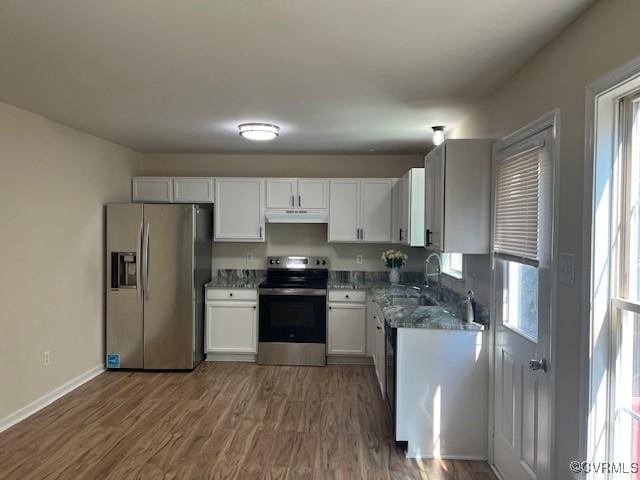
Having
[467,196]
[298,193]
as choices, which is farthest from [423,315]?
[298,193]

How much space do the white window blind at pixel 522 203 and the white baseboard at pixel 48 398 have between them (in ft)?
12.3

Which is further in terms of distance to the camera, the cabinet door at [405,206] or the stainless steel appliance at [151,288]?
the stainless steel appliance at [151,288]

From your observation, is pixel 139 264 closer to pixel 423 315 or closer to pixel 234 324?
pixel 234 324

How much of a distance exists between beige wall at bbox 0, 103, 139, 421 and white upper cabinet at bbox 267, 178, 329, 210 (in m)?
1.78

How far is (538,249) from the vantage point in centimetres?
210

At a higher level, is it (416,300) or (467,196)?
(467,196)

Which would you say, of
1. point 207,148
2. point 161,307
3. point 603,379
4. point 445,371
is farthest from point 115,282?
point 603,379

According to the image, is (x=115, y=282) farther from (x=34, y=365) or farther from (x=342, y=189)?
(x=342, y=189)

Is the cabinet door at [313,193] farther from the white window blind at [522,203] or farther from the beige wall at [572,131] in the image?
the beige wall at [572,131]

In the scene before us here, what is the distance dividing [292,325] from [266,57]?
3103 mm

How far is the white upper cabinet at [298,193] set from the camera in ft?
16.1

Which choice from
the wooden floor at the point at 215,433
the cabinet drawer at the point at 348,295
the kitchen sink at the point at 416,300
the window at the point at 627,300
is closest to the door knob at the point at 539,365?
the window at the point at 627,300

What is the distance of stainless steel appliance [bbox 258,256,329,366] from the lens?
4656 mm

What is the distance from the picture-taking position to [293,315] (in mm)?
4668
